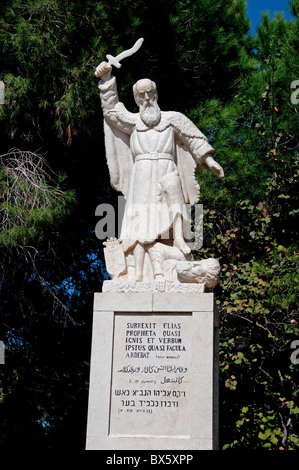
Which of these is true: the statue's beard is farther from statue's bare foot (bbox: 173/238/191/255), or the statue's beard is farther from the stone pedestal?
the stone pedestal

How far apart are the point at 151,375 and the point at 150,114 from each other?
118 inches

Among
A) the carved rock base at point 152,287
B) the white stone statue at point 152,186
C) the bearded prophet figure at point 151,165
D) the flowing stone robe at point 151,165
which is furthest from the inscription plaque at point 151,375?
the flowing stone robe at point 151,165

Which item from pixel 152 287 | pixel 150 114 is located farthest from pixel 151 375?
pixel 150 114

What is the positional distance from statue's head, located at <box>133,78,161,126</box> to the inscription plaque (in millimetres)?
2296

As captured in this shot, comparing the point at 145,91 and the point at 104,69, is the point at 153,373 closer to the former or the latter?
the point at 145,91

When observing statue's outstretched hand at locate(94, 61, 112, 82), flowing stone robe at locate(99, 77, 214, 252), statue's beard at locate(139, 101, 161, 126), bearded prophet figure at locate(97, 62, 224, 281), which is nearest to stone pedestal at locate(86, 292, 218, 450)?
bearded prophet figure at locate(97, 62, 224, 281)

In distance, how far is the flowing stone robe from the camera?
8.48 metres

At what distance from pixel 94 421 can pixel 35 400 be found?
20.6ft

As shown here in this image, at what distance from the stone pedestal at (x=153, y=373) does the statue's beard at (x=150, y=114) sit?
205 centimetres

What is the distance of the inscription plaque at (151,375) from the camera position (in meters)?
7.64

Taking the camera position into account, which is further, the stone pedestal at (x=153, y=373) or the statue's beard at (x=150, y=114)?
the statue's beard at (x=150, y=114)

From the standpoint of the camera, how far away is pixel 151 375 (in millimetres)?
7797

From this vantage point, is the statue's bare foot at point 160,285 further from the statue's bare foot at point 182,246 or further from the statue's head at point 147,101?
the statue's head at point 147,101

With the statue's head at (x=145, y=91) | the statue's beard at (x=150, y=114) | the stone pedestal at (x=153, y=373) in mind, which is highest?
the statue's head at (x=145, y=91)
